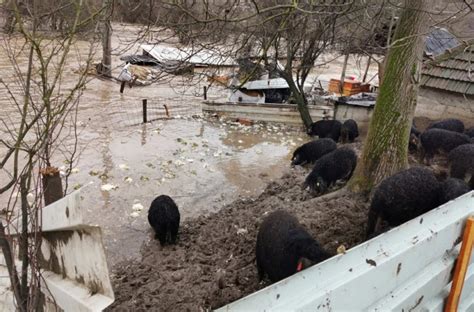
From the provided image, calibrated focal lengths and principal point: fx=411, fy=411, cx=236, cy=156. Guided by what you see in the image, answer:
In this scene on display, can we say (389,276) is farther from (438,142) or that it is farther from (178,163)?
(178,163)

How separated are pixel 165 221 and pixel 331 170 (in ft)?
10.4

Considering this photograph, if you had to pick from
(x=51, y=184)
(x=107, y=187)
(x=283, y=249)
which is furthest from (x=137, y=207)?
(x=51, y=184)

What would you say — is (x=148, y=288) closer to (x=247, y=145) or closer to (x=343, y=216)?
(x=343, y=216)

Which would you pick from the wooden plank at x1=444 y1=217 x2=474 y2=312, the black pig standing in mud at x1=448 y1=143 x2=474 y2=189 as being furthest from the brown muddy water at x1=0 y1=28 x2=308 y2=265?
the wooden plank at x1=444 y1=217 x2=474 y2=312

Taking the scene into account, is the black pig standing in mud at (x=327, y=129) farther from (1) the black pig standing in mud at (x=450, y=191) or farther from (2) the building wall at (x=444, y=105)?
(1) the black pig standing in mud at (x=450, y=191)

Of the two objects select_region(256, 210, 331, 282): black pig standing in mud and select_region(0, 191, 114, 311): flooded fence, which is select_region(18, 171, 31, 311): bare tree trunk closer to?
select_region(0, 191, 114, 311): flooded fence

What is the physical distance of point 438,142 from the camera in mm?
8242

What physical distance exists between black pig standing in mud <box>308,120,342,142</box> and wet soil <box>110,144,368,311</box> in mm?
5089

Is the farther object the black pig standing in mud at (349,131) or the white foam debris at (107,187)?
the black pig standing in mud at (349,131)

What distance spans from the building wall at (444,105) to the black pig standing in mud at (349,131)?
2.30 metres

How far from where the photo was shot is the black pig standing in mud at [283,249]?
3834 millimetres

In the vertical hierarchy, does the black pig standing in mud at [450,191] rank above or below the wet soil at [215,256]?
above

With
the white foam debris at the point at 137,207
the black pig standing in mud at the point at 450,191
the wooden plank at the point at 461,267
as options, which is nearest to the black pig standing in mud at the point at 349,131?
the white foam debris at the point at 137,207

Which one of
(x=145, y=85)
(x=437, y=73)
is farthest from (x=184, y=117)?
(x=437, y=73)
